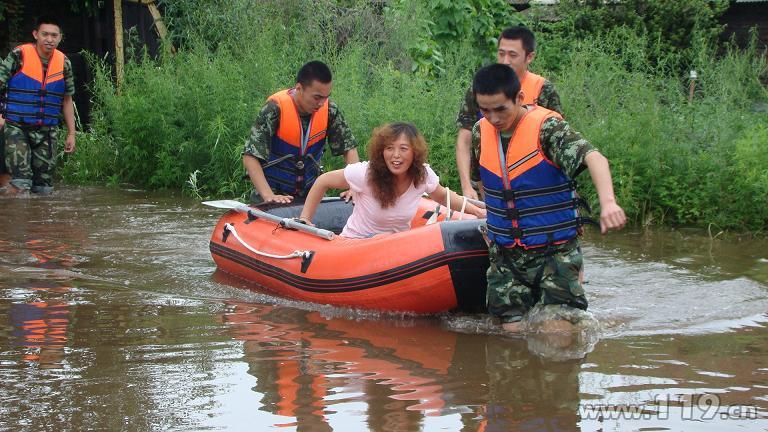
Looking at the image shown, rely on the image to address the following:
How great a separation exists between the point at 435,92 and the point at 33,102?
3711 millimetres

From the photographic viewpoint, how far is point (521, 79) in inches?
247

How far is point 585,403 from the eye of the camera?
13.5 feet

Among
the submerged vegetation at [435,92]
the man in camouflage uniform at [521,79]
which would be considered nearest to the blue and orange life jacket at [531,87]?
the man in camouflage uniform at [521,79]

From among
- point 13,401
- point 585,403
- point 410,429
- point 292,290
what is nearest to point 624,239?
point 292,290

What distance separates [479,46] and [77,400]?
972 centimetres

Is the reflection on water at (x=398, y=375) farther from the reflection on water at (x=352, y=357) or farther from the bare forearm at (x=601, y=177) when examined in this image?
the bare forearm at (x=601, y=177)

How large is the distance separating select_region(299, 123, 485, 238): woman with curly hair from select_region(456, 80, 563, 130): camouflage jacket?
23.8 inches

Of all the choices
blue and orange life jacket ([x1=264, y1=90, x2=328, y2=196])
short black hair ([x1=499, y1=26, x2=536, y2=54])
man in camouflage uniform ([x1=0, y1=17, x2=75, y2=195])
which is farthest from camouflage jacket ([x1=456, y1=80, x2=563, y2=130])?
man in camouflage uniform ([x1=0, y1=17, x2=75, y2=195])

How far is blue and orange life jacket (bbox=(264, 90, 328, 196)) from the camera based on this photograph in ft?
22.9

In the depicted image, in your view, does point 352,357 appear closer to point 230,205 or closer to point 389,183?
point 389,183

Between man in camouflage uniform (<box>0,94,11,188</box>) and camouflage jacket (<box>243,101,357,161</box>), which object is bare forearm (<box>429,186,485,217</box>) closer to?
camouflage jacket (<box>243,101,357,161</box>)

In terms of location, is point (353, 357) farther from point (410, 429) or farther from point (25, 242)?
point (25, 242)

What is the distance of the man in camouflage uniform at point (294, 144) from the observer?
6773mm

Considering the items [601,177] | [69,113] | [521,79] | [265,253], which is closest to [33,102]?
[69,113]
